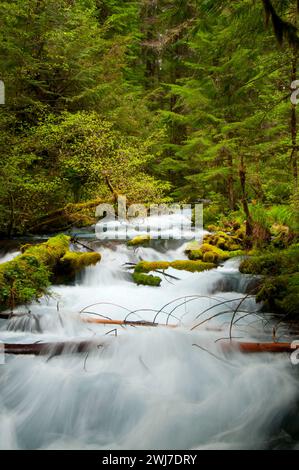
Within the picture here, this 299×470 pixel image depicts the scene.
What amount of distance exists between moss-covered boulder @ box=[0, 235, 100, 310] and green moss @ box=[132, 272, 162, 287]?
106cm

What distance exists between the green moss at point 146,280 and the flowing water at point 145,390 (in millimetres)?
1470

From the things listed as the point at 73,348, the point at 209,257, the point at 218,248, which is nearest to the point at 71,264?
the point at 209,257

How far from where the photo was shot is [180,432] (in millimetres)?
2742

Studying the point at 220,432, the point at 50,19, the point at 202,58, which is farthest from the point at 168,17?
the point at 202,58

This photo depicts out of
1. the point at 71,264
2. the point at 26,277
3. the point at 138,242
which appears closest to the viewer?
the point at 26,277

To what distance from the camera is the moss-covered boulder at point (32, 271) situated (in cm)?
458

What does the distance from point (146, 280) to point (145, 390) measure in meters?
3.08

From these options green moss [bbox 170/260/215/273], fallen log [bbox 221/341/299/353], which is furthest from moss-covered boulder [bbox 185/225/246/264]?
fallen log [bbox 221/341/299/353]

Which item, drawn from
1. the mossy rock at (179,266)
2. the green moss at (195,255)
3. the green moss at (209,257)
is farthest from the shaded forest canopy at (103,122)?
the mossy rock at (179,266)

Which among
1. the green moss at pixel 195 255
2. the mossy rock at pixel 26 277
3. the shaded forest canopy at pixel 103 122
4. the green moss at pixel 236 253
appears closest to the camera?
the mossy rock at pixel 26 277

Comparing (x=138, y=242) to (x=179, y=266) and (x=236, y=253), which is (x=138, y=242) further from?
(x=236, y=253)

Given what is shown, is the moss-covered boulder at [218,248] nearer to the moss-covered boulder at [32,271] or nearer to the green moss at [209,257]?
the green moss at [209,257]

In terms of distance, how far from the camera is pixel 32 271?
5105mm

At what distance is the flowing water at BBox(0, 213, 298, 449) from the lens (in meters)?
2.77
